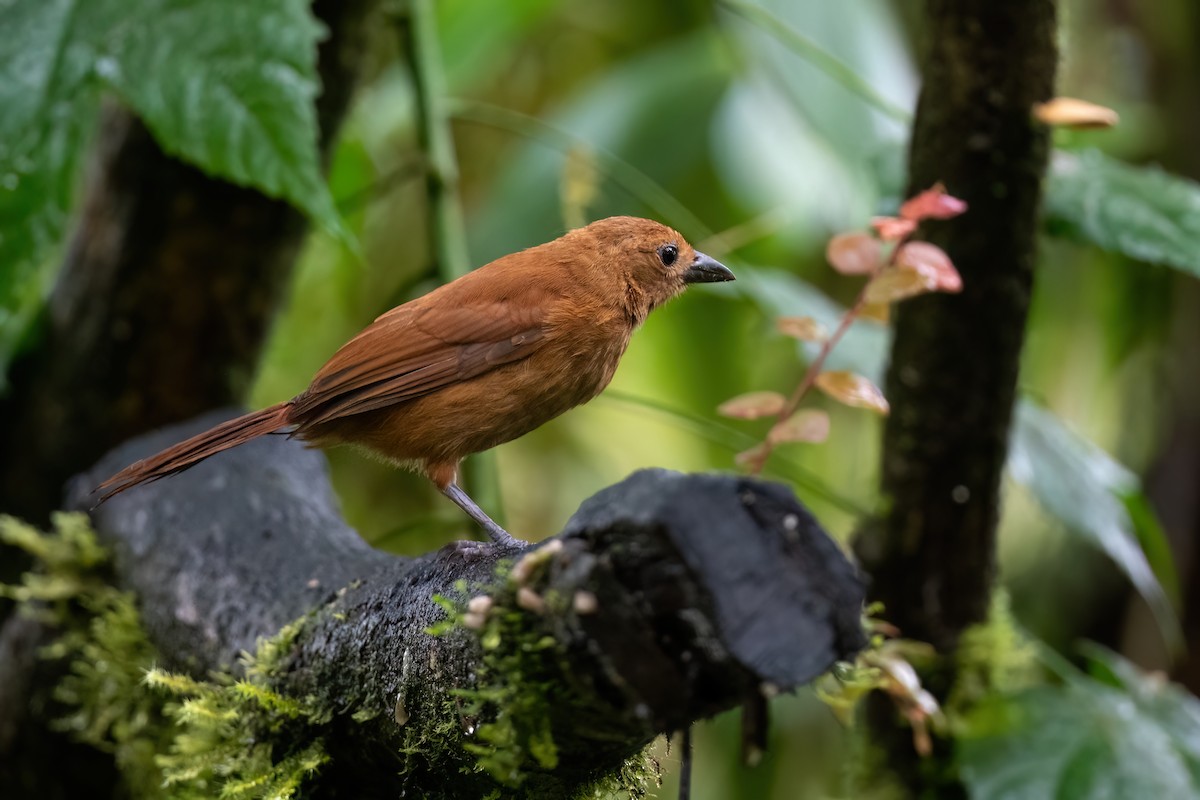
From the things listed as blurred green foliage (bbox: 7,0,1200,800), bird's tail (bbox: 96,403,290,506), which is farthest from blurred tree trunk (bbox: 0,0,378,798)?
bird's tail (bbox: 96,403,290,506)

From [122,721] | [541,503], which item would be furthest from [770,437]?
[541,503]

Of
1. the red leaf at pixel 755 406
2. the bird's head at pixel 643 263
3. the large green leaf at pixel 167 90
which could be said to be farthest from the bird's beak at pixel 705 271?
the large green leaf at pixel 167 90

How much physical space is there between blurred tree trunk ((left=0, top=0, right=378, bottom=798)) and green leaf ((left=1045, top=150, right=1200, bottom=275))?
6.27ft

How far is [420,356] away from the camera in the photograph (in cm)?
243

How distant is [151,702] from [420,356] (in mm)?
934

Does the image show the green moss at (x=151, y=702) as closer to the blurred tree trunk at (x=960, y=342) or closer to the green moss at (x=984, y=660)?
the blurred tree trunk at (x=960, y=342)

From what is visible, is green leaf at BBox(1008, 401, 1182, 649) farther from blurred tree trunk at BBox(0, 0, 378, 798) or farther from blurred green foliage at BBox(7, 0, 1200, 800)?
blurred tree trunk at BBox(0, 0, 378, 798)

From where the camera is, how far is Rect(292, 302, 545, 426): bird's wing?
2389 mm

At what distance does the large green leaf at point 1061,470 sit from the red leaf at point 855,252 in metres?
0.49

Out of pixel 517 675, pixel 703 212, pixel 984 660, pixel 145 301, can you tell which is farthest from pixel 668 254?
pixel 703 212

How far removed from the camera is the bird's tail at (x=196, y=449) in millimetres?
2186

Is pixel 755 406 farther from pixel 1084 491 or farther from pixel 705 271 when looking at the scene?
pixel 1084 491

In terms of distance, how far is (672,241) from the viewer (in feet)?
9.22

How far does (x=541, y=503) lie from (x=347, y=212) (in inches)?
96.6
